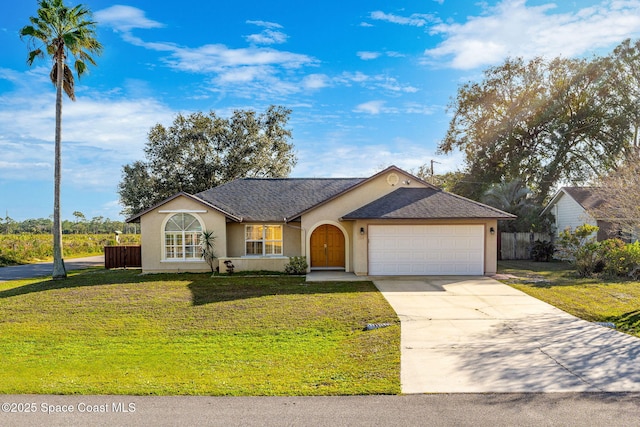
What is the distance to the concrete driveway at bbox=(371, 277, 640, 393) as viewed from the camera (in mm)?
6773

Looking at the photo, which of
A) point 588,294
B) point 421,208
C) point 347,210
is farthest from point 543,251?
point 347,210

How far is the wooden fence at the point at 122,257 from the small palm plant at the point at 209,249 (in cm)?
546

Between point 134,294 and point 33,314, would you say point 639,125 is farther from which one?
point 33,314

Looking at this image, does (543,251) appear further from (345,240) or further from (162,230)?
(162,230)

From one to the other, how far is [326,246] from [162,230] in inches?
309

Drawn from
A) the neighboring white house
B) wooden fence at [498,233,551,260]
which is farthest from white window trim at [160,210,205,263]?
the neighboring white house

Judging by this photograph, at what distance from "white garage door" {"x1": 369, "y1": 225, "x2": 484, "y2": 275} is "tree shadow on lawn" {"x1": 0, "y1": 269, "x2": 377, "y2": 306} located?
241cm

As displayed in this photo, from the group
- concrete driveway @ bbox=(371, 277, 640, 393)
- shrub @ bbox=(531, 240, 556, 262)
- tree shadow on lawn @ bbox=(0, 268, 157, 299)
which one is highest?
shrub @ bbox=(531, 240, 556, 262)

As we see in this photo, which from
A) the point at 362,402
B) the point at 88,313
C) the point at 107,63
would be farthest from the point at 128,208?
the point at 362,402

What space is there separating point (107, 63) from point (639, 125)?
114 feet

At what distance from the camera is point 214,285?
16.2 meters

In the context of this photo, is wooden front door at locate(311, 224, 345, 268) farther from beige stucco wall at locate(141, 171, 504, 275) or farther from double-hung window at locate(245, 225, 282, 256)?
double-hung window at locate(245, 225, 282, 256)

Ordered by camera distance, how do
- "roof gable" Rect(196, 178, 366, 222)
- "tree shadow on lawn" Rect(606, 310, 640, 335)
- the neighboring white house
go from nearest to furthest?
"tree shadow on lawn" Rect(606, 310, 640, 335), "roof gable" Rect(196, 178, 366, 222), the neighboring white house

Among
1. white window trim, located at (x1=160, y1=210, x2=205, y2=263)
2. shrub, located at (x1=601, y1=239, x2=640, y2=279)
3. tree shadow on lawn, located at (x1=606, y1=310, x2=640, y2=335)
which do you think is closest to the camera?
tree shadow on lawn, located at (x1=606, y1=310, x2=640, y2=335)
